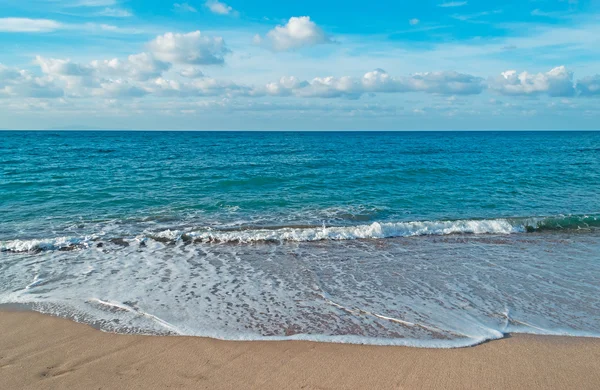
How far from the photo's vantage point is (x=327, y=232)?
11.7 metres

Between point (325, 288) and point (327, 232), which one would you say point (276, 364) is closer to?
point (325, 288)

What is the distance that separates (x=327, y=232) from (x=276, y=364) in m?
6.96

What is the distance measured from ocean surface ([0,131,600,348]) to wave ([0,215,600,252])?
0.05 metres

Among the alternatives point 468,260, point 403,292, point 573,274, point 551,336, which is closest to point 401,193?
point 468,260

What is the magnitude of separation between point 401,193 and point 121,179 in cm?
1520

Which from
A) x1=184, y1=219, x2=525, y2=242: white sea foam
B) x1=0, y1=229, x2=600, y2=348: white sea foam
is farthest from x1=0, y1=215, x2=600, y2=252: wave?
x1=0, y1=229, x2=600, y2=348: white sea foam

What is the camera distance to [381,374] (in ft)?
15.5

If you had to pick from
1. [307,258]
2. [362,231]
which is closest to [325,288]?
[307,258]

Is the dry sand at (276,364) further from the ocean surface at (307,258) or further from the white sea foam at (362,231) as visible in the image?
the white sea foam at (362,231)

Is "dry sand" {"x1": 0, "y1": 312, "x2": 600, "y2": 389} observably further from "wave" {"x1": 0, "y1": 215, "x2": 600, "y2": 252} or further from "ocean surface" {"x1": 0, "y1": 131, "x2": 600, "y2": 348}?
"wave" {"x1": 0, "y1": 215, "x2": 600, "y2": 252}

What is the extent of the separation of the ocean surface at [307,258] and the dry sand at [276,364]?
13.0 inches

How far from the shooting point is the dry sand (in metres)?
4.58

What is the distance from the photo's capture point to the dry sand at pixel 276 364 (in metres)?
4.58

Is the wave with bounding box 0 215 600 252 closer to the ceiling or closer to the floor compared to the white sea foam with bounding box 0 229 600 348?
closer to the ceiling
